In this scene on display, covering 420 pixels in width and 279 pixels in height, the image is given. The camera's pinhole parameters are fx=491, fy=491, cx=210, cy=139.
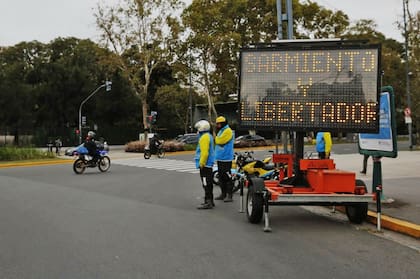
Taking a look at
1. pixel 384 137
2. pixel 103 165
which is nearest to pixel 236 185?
pixel 384 137

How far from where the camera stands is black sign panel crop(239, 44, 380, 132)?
7555mm

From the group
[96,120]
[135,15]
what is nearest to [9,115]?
[96,120]

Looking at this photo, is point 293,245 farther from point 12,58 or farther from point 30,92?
point 12,58

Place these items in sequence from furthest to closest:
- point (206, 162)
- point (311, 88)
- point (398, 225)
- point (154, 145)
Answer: point (154, 145) < point (206, 162) < point (311, 88) < point (398, 225)

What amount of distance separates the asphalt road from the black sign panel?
1.69 meters

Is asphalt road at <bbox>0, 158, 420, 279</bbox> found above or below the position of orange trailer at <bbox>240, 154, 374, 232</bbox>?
below

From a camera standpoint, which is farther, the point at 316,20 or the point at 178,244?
the point at 316,20

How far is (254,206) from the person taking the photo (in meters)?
7.91

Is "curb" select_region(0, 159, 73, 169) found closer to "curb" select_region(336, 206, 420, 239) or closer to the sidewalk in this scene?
the sidewalk

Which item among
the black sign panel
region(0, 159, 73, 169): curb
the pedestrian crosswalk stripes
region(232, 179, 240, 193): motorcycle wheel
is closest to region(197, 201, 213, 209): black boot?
the black sign panel

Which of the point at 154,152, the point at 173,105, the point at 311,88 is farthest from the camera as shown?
the point at 173,105

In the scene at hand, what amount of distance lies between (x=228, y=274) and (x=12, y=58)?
6426 cm

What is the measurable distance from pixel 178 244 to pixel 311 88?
321 cm

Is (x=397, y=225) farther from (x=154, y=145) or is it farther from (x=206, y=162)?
(x=154, y=145)
